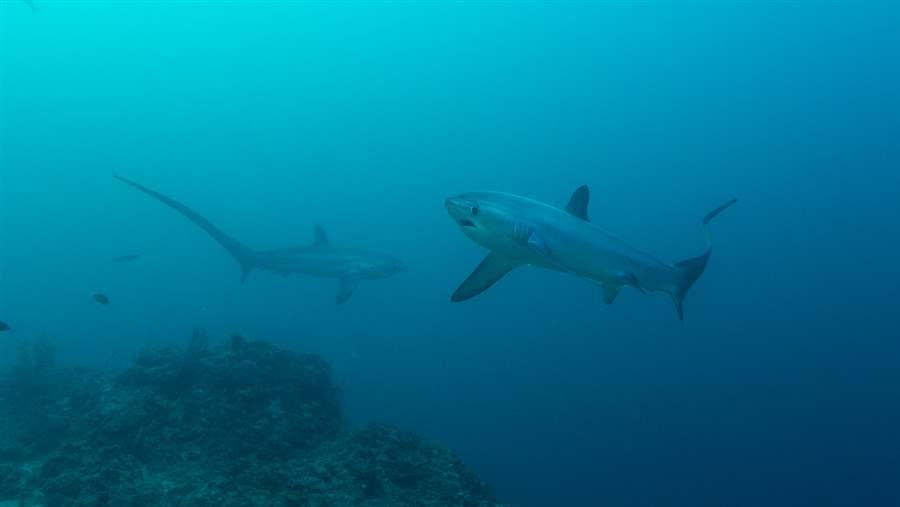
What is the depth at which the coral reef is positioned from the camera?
195 inches

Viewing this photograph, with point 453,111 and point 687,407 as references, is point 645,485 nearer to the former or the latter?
point 687,407

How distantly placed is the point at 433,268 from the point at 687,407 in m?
36.7

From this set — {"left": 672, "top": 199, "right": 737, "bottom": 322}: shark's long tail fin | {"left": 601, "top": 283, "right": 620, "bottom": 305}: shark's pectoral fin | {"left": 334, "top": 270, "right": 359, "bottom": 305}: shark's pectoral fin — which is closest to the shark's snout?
{"left": 601, "top": 283, "right": 620, "bottom": 305}: shark's pectoral fin

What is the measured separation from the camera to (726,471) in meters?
17.0

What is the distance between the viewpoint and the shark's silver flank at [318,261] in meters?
13.5

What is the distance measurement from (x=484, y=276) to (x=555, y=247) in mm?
832

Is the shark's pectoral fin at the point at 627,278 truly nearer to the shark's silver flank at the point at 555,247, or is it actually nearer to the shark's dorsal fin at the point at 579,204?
the shark's silver flank at the point at 555,247

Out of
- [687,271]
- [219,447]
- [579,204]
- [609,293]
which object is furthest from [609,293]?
[219,447]

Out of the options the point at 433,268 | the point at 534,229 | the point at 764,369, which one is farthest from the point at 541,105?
the point at 534,229

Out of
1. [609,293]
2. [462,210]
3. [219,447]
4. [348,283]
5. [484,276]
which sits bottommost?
[219,447]

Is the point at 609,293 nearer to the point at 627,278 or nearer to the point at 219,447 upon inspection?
the point at 627,278

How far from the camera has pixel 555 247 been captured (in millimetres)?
4953

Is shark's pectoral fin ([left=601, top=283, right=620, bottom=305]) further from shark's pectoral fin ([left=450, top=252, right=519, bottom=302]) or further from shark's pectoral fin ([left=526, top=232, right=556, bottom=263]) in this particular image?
shark's pectoral fin ([left=526, top=232, right=556, bottom=263])

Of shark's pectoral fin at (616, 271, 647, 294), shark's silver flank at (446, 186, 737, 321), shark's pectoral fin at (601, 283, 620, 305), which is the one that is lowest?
shark's pectoral fin at (601, 283, 620, 305)
